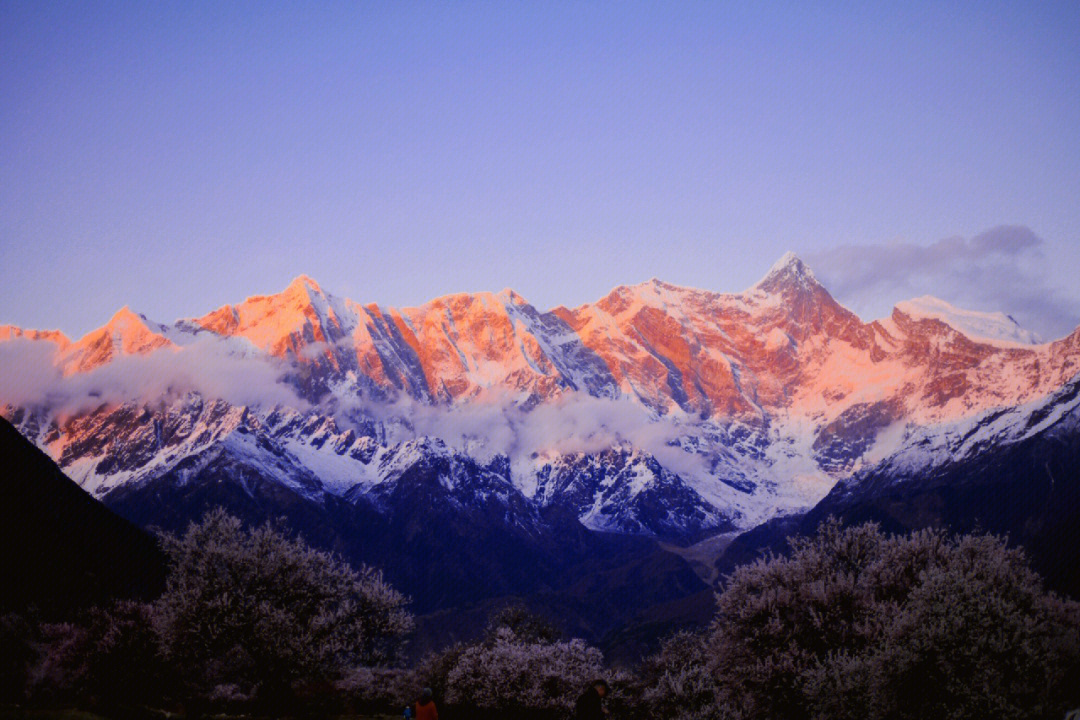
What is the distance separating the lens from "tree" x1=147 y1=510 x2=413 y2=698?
6197 cm

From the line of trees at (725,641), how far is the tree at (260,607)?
0.14 m

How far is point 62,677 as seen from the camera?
86.6 metres

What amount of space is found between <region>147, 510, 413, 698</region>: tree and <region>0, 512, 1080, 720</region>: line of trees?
14 centimetres

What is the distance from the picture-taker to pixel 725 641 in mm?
67250

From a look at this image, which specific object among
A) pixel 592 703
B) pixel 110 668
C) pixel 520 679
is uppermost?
pixel 592 703

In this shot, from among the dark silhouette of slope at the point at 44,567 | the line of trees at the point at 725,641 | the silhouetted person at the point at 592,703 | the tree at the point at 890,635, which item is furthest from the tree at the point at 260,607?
the dark silhouette of slope at the point at 44,567

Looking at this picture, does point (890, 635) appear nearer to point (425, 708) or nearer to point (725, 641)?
point (725, 641)

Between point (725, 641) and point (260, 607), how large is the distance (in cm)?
3443

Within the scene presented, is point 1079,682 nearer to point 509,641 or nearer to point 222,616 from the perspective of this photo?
point 222,616

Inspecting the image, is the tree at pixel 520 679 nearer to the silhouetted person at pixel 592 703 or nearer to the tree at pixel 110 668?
the tree at pixel 110 668

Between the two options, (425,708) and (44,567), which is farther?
(44,567)

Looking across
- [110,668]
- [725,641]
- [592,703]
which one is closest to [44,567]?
[110,668]

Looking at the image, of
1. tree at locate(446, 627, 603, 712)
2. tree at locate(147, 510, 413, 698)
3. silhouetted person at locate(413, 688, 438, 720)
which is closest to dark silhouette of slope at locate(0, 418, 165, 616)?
tree at locate(446, 627, 603, 712)

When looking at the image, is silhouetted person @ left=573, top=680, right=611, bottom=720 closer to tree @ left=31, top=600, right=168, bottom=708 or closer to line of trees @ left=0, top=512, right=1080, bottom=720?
line of trees @ left=0, top=512, right=1080, bottom=720
